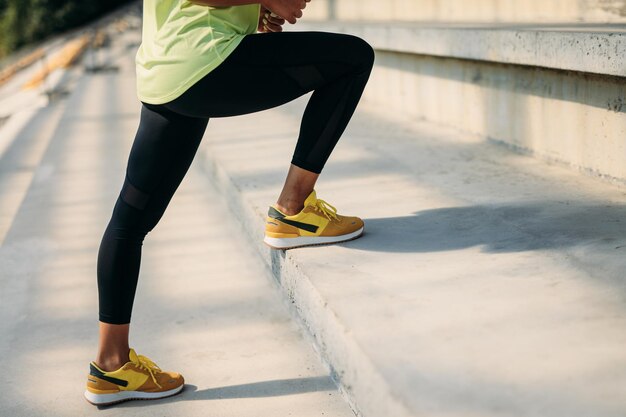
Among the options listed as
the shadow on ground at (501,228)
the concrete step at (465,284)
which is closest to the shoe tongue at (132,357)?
the concrete step at (465,284)

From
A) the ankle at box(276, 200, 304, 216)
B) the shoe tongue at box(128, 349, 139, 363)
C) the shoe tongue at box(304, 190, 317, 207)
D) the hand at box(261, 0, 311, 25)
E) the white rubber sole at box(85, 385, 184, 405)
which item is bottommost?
the white rubber sole at box(85, 385, 184, 405)

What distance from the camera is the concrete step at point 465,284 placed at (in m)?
1.62

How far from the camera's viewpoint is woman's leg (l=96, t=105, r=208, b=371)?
78.4 inches

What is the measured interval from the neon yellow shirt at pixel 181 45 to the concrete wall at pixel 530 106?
62.9 inches

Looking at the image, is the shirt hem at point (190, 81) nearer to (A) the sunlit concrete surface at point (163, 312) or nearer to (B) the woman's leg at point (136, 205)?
(B) the woman's leg at point (136, 205)

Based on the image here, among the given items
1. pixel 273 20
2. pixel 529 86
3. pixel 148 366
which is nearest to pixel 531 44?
pixel 529 86

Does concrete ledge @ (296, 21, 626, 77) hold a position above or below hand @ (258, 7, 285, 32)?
below

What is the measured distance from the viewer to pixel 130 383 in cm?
208

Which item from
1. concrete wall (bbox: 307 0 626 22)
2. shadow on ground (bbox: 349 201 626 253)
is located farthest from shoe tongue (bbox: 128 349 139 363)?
concrete wall (bbox: 307 0 626 22)

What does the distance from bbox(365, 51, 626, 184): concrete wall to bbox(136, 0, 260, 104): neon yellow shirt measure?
1597 mm

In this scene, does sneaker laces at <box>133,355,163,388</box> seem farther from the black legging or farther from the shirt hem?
the shirt hem

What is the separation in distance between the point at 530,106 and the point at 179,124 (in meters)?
2.01

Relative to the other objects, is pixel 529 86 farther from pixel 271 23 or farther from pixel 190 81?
pixel 190 81

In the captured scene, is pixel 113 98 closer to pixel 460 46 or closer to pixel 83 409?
pixel 460 46
